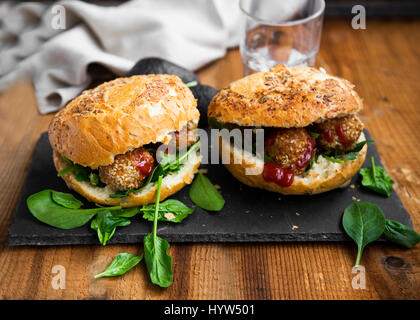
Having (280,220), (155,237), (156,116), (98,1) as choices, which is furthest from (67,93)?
(280,220)

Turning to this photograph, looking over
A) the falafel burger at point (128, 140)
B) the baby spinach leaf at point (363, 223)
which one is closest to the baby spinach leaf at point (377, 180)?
the baby spinach leaf at point (363, 223)

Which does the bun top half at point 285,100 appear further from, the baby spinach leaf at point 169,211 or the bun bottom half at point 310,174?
the baby spinach leaf at point 169,211

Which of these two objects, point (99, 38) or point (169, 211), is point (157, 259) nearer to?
point (169, 211)

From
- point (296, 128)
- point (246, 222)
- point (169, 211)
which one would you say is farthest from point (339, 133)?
point (169, 211)

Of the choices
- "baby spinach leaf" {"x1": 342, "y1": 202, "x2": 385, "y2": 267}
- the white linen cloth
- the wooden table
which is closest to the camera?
the wooden table

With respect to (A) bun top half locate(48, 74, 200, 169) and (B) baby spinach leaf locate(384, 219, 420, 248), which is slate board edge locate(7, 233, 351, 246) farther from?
(A) bun top half locate(48, 74, 200, 169)

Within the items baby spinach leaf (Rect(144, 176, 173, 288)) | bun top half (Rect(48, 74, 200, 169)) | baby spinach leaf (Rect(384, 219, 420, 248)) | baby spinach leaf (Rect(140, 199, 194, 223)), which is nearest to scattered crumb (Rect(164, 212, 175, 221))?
baby spinach leaf (Rect(140, 199, 194, 223))

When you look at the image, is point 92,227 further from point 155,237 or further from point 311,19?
point 311,19
